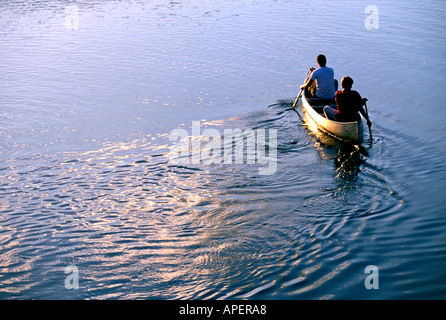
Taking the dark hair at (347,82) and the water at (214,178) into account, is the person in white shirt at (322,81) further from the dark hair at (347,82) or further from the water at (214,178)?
the dark hair at (347,82)

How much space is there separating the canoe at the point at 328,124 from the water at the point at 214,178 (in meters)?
0.41

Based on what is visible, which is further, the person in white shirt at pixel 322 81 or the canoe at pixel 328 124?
the person in white shirt at pixel 322 81

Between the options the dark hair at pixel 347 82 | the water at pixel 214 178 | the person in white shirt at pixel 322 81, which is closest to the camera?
the water at pixel 214 178

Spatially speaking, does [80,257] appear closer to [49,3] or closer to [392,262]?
[392,262]

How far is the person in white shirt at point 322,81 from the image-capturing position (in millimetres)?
14602

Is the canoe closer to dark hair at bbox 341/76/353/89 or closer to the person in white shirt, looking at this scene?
the person in white shirt

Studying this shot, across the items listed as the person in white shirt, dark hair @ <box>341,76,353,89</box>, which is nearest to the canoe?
the person in white shirt

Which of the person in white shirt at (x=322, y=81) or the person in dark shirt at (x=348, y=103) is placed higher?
the person in white shirt at (x=322, y=81)

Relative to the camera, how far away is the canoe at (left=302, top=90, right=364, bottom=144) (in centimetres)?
1226

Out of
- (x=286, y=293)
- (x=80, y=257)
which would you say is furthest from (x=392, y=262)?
(x=80, y=257)

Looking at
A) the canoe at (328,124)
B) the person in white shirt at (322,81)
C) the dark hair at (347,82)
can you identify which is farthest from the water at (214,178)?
the dark hair at (347,82)

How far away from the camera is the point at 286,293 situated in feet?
22.4
